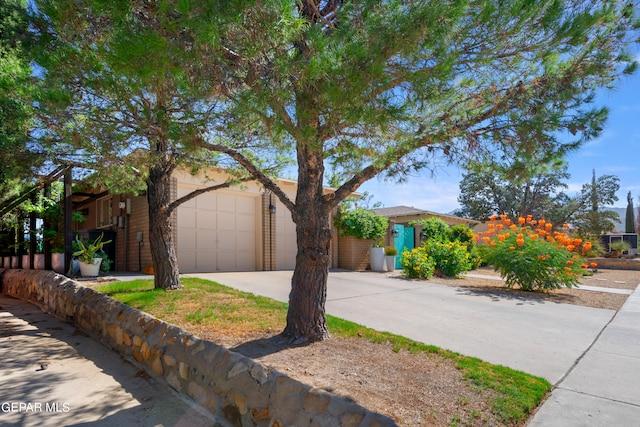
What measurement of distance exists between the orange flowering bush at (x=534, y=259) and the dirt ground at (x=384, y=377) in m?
5.78

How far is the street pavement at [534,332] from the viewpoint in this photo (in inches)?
135

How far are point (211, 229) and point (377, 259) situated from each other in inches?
218

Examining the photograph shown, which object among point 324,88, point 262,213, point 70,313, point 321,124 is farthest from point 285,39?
point 262,213

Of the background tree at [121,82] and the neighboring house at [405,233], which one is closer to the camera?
the background tree at [121,82]

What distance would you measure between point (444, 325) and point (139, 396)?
4.07m

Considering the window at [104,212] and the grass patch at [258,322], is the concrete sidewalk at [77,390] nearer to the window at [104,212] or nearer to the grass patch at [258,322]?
the grass patch at [258,322]

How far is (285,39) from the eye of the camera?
3.29 meters

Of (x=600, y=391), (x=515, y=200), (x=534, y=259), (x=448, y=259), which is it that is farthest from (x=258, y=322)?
(x=515, y=200)

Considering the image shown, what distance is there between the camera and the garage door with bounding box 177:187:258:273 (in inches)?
452

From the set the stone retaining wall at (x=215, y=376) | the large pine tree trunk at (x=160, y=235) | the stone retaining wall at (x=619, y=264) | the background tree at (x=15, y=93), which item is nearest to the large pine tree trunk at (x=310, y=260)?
the stone retaining wall at (x=215, y=376)

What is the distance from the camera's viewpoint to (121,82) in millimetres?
3963

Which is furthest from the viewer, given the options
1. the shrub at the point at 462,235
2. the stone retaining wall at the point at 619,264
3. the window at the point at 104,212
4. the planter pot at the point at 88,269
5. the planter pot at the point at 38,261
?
the stone retaining wall at the point at 619,264

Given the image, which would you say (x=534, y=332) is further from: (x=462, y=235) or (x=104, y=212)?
(x=104, y=212)

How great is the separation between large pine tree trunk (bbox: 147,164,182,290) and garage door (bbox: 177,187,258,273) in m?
3.87
